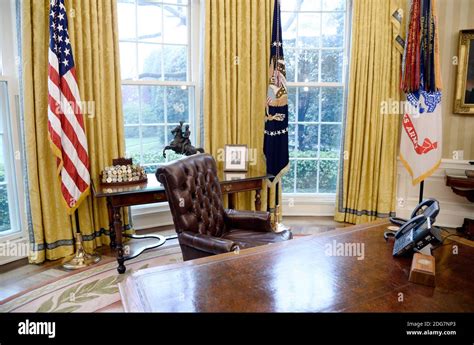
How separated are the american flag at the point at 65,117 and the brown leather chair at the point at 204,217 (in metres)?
1.07

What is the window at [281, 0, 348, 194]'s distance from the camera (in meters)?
4.08

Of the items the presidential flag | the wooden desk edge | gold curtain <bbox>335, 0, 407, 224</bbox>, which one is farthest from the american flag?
the presidential flag

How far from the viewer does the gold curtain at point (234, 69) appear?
144 inches

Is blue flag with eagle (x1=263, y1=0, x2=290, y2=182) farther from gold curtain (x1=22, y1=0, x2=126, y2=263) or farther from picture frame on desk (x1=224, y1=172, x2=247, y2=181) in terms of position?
gold curtain (x1=22, y1=0, x2=126, y2=263)

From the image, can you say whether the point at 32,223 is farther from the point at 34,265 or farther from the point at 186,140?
the point at 186,140

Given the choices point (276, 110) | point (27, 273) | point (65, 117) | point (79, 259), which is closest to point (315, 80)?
point (276, 110)

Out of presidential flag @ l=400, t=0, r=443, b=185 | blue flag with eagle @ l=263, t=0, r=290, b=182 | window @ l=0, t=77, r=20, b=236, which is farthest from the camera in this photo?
blue flag with eagle @ l=263, t=0, r=290, b=182

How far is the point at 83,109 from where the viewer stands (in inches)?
126

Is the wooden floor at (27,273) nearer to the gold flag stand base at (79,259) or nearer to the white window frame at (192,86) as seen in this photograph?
the gold flag stand base at (79,259)

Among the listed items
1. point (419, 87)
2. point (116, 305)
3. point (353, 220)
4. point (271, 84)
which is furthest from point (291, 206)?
point (116, 305)

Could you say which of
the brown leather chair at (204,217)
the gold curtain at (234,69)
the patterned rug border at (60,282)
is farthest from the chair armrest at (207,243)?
the gold curtain at (234,69)

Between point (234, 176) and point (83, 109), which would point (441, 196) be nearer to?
point (234, 176)

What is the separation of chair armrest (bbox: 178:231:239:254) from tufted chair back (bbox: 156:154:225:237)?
0.07 meters

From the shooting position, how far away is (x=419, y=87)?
144 inches
